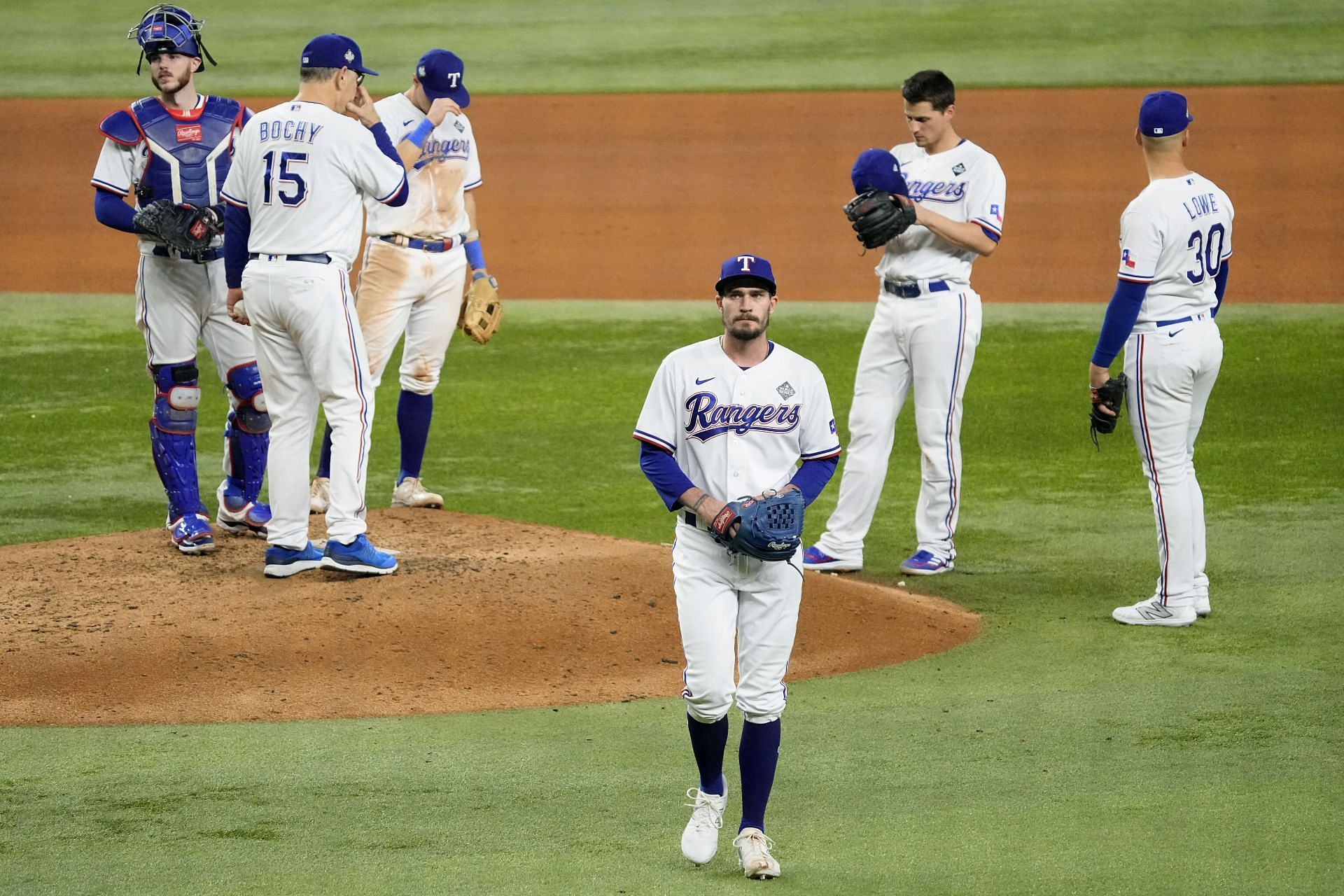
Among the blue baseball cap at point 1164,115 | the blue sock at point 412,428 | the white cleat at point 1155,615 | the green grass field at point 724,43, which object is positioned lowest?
the white cleat at point 1155,615

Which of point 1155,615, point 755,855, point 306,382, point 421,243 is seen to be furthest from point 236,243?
point 1155,615

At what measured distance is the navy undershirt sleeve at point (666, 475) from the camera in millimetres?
4055

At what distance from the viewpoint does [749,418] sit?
4105mm

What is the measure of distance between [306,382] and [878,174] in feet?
8.16

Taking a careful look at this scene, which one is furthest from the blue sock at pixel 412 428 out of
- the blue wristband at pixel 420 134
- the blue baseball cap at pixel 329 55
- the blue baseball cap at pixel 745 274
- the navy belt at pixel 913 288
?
the blue baseball cap at pixel 745 274

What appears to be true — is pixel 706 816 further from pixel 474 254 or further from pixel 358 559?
pixel 474 254

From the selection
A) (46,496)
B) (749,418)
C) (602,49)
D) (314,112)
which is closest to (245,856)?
(749,418)

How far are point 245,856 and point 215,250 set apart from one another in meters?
3.23

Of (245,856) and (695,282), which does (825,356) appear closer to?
(695,282)

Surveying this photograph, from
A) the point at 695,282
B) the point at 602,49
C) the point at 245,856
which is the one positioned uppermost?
the point at 602,49

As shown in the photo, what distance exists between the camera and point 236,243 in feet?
19.8

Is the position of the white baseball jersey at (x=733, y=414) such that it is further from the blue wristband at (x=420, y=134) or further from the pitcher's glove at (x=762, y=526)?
the blue wristband at (x=420, y=134)

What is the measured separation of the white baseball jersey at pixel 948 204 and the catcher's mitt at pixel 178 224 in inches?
114

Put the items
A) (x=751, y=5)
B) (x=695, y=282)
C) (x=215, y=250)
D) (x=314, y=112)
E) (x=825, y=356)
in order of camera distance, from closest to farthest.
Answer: (x=314, y=112) < (x=215, y=250) < (x=825, y=356) < (x=695, y=282) < (x=751, y=5)
